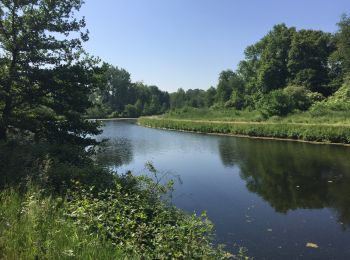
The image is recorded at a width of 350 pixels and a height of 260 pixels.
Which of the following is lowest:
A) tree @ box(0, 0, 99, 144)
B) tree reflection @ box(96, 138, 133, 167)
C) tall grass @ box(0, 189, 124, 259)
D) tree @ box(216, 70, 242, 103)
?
tree reflection @ box(96, 138, 133, 167)

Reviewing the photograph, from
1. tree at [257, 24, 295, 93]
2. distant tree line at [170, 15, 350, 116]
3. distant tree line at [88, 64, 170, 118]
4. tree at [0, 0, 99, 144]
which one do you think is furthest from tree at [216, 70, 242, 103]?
tree at [0, 0, 99, 144]

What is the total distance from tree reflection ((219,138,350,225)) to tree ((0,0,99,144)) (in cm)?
841

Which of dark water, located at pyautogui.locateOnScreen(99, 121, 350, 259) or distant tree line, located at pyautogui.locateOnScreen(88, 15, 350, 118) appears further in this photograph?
distant tree line, located at pyautogui.locateOnScreen(88, 15, 350, 118)

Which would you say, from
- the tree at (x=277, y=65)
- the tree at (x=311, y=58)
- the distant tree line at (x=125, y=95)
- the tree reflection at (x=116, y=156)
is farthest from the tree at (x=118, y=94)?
the tree reflection at (x=116, y=156)

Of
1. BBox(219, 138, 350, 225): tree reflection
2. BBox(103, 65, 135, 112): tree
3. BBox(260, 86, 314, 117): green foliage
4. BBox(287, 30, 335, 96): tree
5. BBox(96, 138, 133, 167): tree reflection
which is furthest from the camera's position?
BBox(103, 65, 135, 112): tree

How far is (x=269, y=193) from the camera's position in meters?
16.0

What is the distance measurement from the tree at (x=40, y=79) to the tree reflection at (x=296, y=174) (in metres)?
8.41

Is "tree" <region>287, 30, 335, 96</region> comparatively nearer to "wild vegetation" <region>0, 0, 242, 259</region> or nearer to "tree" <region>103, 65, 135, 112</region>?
"wild vegetation" <region>0, 0, 242, 259</region>

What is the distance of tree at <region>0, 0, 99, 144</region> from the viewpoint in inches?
593

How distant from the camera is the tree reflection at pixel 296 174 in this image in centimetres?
1447

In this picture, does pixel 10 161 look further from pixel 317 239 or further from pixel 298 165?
pixel 298 165

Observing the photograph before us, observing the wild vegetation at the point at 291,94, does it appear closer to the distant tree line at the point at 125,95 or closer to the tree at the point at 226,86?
the tree at the point at 226,86

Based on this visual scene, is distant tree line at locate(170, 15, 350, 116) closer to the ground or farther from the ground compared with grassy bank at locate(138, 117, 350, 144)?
farther from the ground

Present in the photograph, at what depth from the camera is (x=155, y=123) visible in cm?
6456
